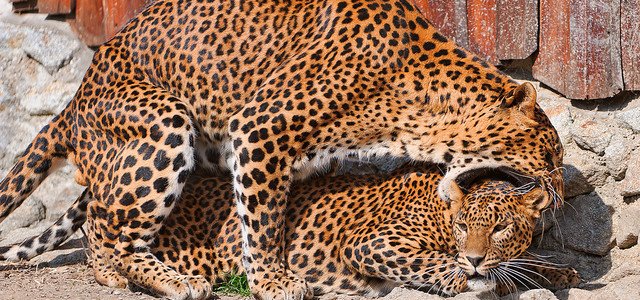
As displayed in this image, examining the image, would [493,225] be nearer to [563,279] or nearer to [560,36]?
[563,279]

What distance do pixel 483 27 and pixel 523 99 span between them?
1.29 m

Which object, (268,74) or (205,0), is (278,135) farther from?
(205,0)

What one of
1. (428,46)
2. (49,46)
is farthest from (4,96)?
(428,46)

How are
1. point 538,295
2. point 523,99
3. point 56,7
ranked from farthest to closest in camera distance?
point 56,7 < point 523,99 < point 538,295

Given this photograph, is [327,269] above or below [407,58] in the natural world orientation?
below

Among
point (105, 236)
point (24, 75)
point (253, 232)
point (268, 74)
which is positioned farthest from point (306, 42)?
point (24, 75)

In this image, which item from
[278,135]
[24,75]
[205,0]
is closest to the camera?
[278,135]

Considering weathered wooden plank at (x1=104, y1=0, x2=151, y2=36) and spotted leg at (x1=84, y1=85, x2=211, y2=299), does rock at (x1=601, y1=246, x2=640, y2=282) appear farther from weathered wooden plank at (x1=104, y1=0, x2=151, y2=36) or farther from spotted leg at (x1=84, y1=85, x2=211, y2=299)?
weathered wooden plank at (x1=104, y1=0, x2=151, y2=36)

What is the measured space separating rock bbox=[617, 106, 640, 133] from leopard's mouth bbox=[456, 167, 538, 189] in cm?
112

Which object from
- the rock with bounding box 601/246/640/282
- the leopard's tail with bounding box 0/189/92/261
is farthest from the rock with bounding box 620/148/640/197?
the leopard's tail with bounding box 0/189/92/261

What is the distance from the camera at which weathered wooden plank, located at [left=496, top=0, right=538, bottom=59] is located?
8.16 metres

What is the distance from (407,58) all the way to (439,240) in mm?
1375

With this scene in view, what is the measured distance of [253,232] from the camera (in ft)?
25.3

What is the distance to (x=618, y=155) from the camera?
802 cm
